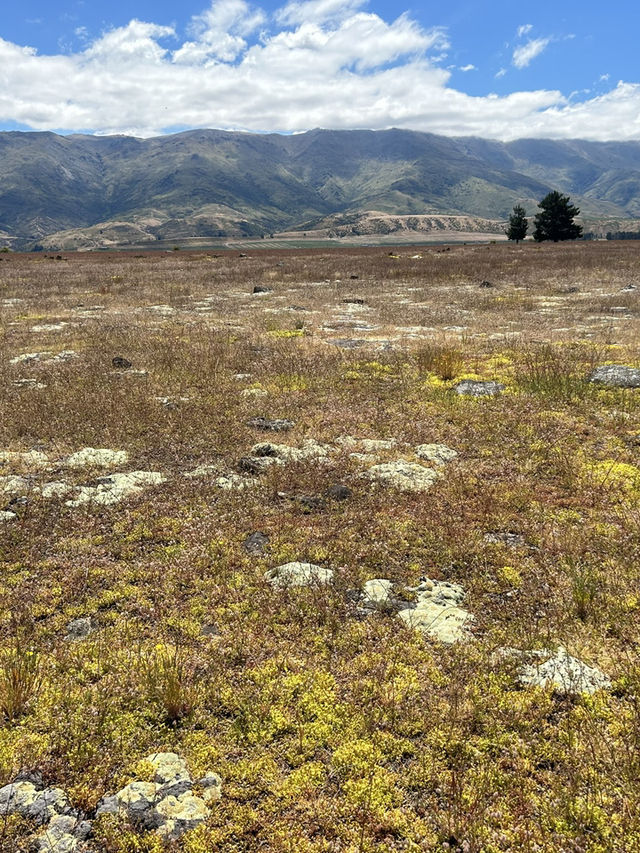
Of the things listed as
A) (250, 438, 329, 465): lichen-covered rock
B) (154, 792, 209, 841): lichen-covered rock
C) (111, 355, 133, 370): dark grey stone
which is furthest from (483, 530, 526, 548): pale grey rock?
(111, 355, 133, 370): dark grey stone

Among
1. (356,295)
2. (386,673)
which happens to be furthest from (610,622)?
(356,295)

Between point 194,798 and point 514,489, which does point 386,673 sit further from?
point 514,489

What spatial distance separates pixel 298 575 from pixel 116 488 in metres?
4.37

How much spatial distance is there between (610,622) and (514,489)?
11.1 feet

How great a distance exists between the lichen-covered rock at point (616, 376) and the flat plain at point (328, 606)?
0.29 meters

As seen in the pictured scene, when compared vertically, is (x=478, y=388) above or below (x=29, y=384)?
above

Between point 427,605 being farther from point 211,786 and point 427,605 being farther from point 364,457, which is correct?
point 364,457

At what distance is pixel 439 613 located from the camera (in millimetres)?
6043

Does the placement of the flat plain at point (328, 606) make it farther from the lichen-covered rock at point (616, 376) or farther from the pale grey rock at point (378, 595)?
the lichen-covered rock at point (616, 376)

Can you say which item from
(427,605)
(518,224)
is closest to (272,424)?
(427,605)

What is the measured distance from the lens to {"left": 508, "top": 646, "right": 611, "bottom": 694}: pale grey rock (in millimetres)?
4883

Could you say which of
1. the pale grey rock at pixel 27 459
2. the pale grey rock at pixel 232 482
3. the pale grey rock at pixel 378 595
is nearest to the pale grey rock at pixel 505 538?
the pale grey rock at pixel 378 595

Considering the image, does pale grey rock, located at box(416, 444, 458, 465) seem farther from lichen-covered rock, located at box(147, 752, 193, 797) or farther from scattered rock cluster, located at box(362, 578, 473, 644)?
lichen-covered rock, located at box(147, 752, 193, 797)

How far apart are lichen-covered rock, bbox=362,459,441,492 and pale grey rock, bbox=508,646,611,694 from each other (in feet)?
12.8
